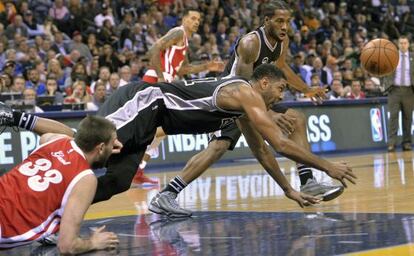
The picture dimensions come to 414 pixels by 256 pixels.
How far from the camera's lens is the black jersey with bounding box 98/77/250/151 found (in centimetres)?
737

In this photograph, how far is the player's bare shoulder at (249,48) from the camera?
353 inches

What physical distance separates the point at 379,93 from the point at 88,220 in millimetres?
12375

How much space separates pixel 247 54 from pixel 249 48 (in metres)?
0.07

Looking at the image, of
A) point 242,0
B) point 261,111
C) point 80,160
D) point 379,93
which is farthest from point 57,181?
point 242,0

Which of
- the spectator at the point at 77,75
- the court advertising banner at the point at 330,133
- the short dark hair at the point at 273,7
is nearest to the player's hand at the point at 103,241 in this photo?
the short dark hair at the point at 273,7

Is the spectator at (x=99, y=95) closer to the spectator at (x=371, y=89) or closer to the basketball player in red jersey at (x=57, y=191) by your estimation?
the spectator at (x=371, y=89)

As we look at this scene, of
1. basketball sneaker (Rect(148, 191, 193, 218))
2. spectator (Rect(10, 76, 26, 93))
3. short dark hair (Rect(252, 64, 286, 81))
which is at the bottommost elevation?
basketball sneaker (Rect(148, 191, 193, 218))

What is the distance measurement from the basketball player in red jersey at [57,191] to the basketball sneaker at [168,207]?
2.10 meters

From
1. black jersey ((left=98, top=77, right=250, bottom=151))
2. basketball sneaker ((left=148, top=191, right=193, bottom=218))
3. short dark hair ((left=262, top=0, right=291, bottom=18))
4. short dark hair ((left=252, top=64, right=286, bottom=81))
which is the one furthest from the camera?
short dark hair ((left=262, top=0, right=291, bottom=18))

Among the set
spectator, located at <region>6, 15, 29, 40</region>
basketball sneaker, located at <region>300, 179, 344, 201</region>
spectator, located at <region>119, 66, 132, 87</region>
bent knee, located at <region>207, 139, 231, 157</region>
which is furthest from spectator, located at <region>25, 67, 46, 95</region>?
basketball sneaker, located at <region>300, 179, 344, 201</region>

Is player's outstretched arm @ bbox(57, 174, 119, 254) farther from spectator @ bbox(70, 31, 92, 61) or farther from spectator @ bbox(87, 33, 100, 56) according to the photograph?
spectator @ bbox(87, 33, 100, 56)

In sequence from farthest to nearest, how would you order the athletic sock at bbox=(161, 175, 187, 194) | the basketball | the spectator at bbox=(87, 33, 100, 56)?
the spectator at bbox=(87, 33, 100, 56), the basketball, the athletic sock at bbox=(161, 175, 187, 194)

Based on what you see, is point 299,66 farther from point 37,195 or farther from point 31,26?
point 37,195

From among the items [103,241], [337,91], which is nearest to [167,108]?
[103,241]
